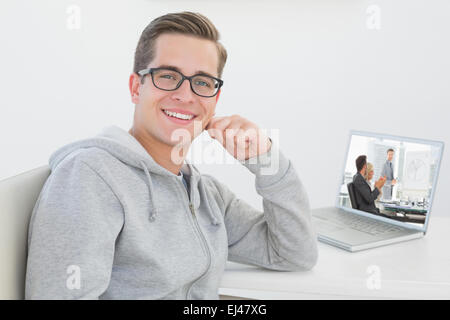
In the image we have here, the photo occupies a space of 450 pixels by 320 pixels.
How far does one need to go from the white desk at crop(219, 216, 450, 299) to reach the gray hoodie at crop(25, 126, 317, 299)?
4cm

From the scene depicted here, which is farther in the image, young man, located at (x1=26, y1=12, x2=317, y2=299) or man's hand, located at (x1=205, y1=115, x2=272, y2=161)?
man's hand, located at (x1=205, y1=115, x2=272, y2=161)

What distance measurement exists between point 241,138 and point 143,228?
0.28m

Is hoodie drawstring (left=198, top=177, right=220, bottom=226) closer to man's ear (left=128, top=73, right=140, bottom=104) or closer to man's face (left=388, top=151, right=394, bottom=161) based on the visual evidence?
man's ear (left=128, top=73, right=140, bottom=104)

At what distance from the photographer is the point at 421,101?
6.89 feet

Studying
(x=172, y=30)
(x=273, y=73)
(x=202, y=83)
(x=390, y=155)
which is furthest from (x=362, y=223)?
(x=273, y=73)

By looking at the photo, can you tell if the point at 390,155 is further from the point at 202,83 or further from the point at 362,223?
the point at 202,83

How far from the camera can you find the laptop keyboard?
1.19 m

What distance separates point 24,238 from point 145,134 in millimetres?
324

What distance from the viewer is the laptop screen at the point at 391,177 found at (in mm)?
1226

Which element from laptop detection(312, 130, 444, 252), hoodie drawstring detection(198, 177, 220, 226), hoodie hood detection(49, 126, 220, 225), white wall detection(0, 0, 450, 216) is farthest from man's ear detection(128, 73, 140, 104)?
white wall detection(0, 0, 450, 216)

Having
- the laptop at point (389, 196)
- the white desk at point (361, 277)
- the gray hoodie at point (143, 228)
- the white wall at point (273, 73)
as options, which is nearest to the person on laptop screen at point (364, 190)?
the laptop at point (389, 196)

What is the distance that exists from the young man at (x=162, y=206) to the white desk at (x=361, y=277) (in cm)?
4

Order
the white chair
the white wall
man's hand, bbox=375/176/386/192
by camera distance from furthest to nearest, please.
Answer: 1. the white wall
2. man's hand, bbox=375/176/386/192
3. the white chair
